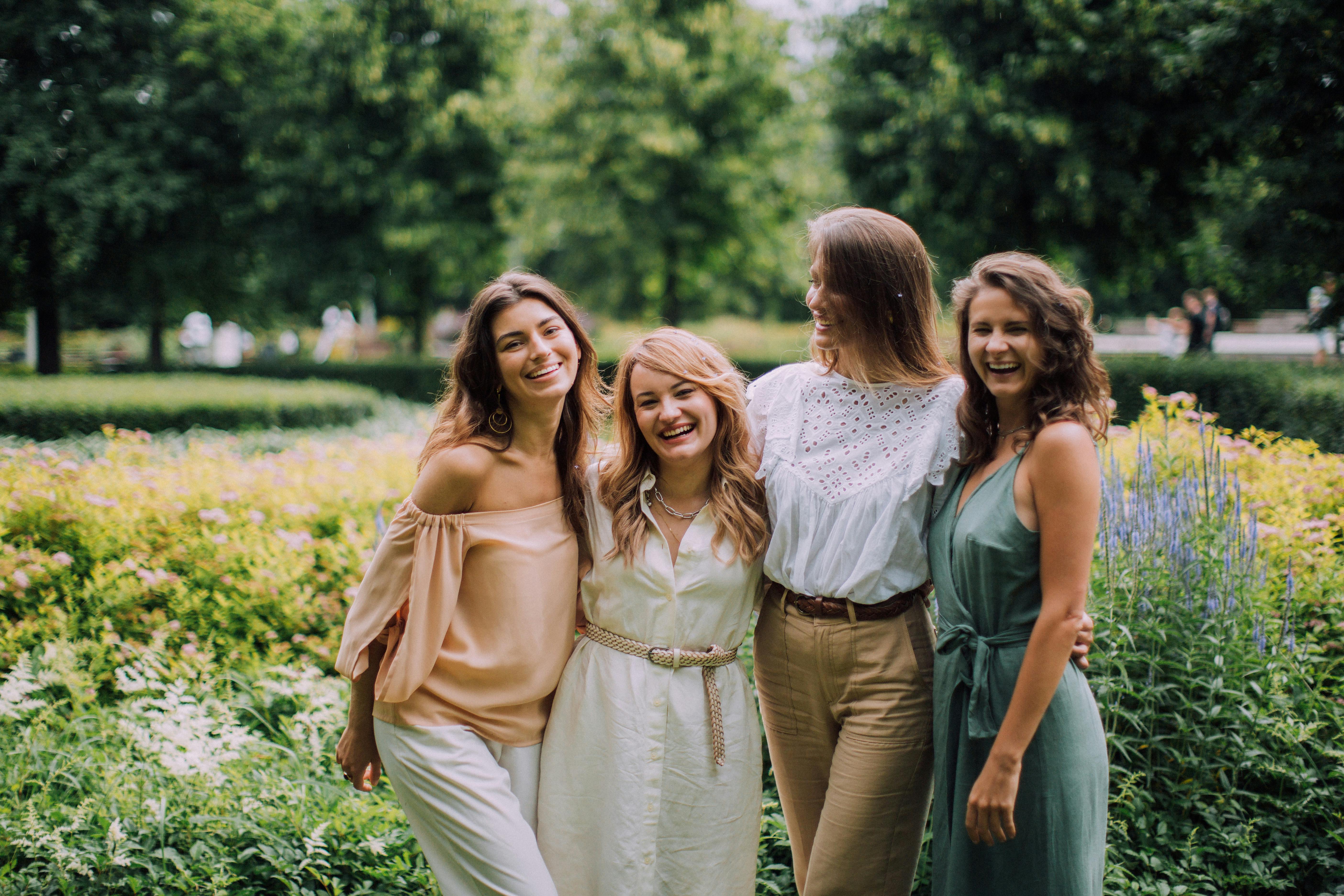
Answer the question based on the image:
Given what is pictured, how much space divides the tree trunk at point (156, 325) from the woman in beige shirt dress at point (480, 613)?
15.7 m

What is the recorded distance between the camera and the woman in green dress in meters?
1.97

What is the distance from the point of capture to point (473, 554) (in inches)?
89.7

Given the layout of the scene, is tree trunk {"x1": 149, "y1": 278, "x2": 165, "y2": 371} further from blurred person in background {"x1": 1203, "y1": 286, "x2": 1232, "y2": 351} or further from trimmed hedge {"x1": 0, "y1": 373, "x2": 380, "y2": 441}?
blurred person in background {"x1": 1203, "y1": 286, "x2": 1232, "y2": 351}

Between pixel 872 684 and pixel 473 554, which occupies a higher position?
pixel 473 554

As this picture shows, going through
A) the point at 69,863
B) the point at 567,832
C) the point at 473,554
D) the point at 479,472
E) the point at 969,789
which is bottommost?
the point at 69,863

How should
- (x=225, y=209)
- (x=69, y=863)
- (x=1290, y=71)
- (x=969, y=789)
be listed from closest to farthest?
(x=969, y=789) < (x=69, y=863) < (x=1290, y=71) < (x=225, y=209)

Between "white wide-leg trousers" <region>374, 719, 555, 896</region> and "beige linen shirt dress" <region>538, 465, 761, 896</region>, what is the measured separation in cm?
13

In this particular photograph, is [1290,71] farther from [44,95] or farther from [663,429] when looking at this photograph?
[44,95]

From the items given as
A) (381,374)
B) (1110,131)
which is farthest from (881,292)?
(381,374)

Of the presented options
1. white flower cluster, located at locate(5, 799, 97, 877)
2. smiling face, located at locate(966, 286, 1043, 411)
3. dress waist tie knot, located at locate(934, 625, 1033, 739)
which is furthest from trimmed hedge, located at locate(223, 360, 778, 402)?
dress waist tie knot, located at locate(934, 625, 1033, 739)

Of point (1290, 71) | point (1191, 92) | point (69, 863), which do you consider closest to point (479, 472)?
point (69, 863)

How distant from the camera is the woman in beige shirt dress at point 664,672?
7.34 ft

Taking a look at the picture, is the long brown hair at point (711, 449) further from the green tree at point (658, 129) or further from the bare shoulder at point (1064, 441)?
the green tree at point (658, 129)

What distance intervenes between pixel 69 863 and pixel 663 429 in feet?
7.05
